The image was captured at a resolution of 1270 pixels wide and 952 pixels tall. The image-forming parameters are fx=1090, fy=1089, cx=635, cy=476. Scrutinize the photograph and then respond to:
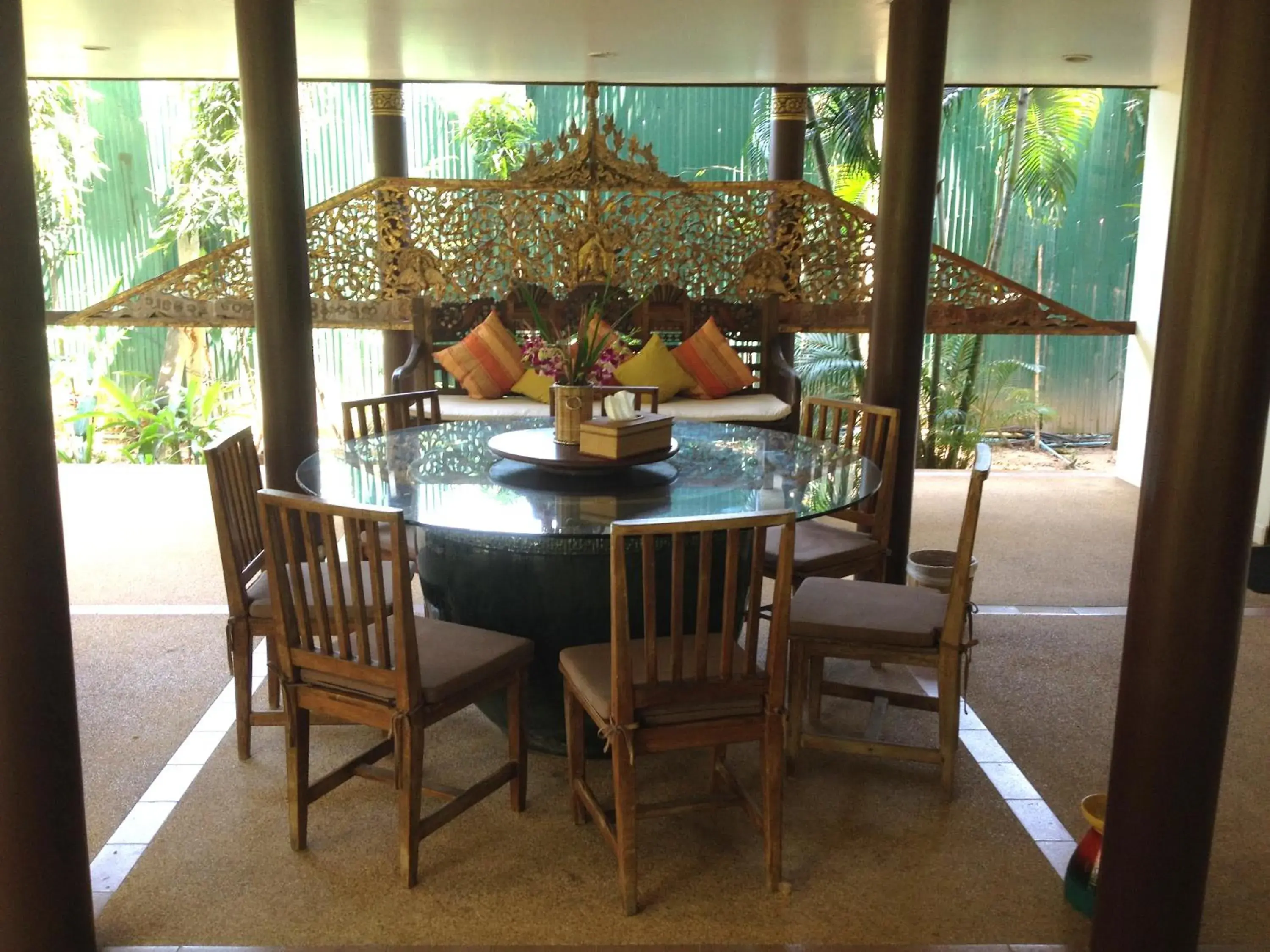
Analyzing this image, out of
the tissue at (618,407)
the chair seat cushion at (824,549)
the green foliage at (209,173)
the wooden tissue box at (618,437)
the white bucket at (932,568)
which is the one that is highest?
the green foliage at (209,173)

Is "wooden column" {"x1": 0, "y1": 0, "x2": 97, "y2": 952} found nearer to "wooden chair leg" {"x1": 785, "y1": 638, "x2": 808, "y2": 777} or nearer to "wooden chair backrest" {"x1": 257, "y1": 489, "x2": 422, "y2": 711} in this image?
"wooden chair backrest" {"x1": 257, "y1": 489, "x2": 422, "y2": 711}

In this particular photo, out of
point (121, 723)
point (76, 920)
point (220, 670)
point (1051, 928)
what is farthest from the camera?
point (220, 670)

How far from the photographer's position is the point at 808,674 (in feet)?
11.1

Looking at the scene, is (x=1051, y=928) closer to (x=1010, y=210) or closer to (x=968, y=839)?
(x=968, y=839)

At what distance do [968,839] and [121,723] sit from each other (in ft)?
8.24

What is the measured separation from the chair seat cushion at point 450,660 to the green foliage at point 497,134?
6390 mm

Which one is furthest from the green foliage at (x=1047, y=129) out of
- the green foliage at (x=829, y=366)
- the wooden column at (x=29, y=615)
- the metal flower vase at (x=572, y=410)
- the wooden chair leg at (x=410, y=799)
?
the wooden column at (x=29, y=615)

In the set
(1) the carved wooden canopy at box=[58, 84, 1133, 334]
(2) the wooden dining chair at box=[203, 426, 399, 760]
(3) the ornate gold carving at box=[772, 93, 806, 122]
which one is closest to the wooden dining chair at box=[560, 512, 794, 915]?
(2) the wooden dining chair at box=[203, 426, 399, 760]

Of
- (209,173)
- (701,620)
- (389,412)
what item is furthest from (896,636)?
(209,173)

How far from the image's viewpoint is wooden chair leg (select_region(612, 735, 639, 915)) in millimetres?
2389

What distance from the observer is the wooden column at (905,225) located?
4.25m

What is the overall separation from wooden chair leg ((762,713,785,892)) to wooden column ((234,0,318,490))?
8.78ft

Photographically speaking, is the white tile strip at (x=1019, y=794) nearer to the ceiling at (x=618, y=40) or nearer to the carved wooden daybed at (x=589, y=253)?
the carved wooden daybed at (x=589, y=253)

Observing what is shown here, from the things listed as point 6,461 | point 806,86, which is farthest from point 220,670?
point 806,86
